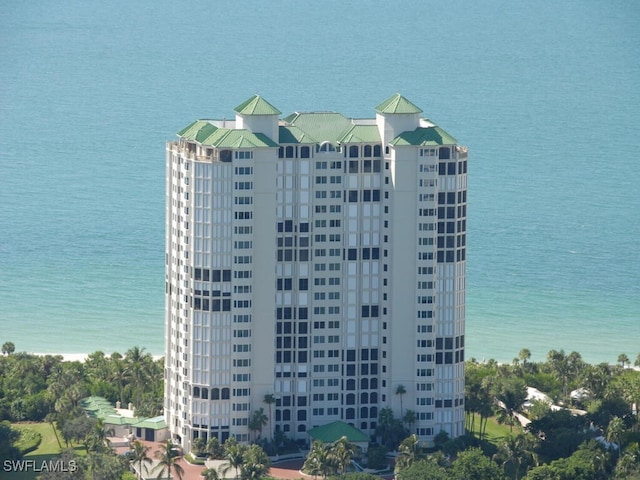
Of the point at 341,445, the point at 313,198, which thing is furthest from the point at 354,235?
the point at 341,445

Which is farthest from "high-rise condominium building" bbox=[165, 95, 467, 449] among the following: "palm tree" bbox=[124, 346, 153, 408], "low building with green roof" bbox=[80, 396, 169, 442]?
"palm tree" bbox=[124, 346, 153, 408]

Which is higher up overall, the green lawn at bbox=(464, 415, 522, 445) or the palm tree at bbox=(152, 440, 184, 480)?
the green lawn at bbox=(464, 415, 522, 445)

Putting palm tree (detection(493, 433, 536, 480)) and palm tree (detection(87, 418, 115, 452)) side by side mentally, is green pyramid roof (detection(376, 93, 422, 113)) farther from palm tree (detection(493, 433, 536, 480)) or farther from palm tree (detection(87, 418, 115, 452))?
palm tree (detection(87, 418, 115, 452))

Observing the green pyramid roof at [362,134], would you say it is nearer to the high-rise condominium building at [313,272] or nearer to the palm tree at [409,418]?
the high-rise condominium building at [313,272]

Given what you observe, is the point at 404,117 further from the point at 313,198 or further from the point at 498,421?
the point at 498,421

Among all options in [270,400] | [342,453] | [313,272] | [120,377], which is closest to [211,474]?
[342,453]

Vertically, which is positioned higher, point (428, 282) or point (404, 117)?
point (404, 117)

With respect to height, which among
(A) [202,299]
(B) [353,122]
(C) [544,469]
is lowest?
(C) [544,469]

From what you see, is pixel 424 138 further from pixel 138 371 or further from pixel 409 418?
pixel 138 371
